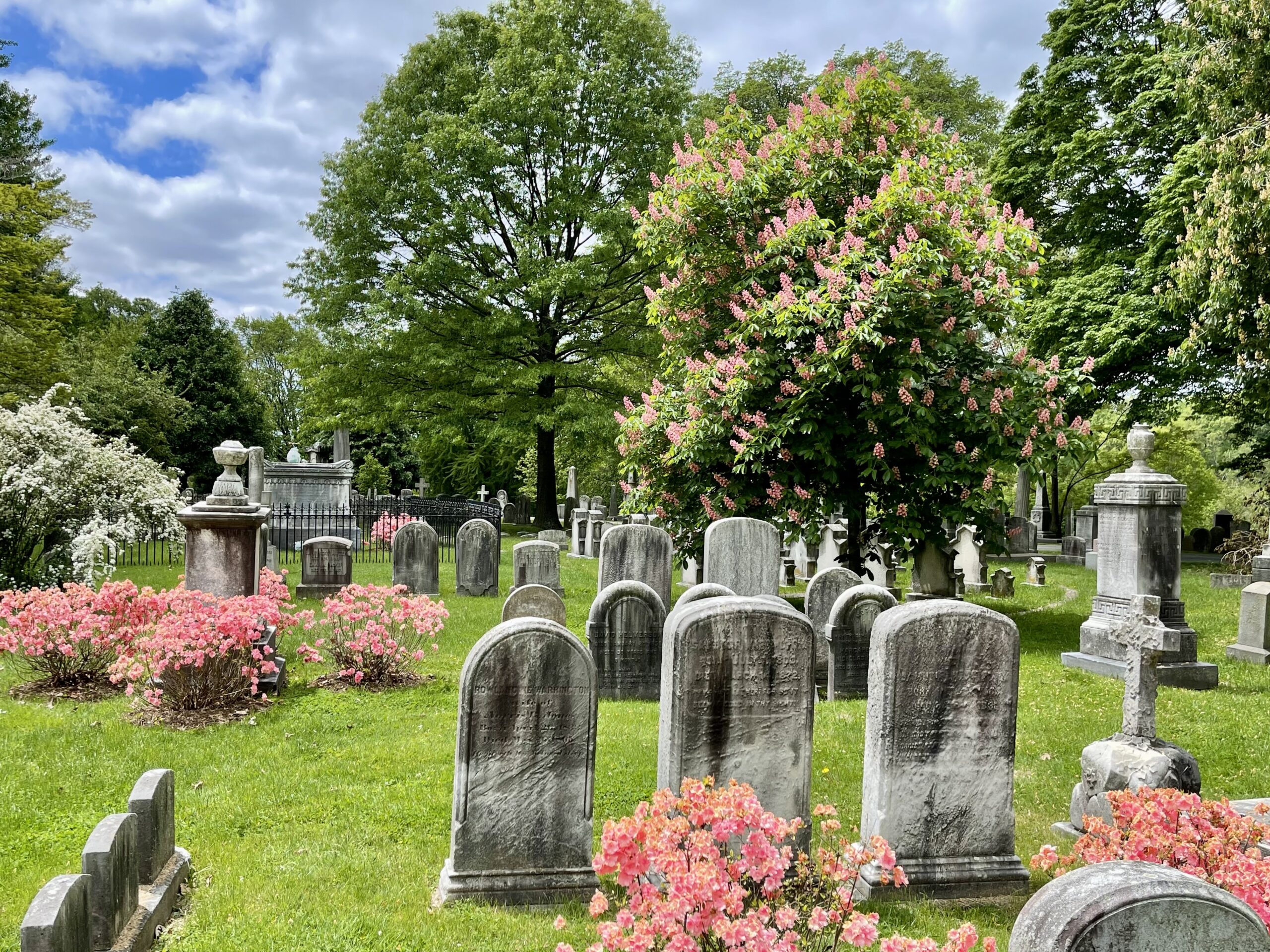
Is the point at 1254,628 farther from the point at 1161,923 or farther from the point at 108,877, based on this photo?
the point at 108,877

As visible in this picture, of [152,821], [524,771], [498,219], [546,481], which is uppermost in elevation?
[498,219]

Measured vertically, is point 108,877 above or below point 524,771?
below

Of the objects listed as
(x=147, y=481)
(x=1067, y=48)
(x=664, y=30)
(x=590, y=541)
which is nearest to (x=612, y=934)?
(x=147, y=481)

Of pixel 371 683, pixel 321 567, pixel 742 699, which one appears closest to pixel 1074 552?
pixel 321 567

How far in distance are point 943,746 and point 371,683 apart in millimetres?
6162

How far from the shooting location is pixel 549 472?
27.6 m

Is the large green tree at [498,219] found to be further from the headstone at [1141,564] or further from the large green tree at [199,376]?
the headstone at [1141,564]

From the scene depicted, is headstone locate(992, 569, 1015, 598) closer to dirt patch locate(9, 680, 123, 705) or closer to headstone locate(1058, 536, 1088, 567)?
headstone locate(1058, 536, 1088, 567)

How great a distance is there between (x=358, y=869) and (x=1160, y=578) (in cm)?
933

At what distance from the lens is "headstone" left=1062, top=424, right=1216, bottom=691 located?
30.6 ft

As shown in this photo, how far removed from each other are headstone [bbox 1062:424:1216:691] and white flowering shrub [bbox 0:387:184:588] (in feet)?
43.0

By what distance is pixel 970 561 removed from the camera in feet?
54.9

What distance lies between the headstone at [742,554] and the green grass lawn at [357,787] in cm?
216

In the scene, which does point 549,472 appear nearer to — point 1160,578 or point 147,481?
point 147,481
